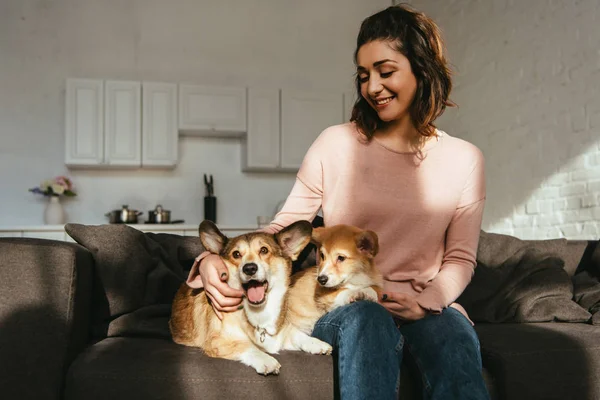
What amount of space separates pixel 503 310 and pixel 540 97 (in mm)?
2340

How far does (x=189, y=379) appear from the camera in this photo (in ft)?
5.25

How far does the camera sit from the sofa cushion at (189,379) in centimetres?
158

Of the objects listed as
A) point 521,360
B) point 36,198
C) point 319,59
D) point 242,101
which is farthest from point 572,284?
point 36,198

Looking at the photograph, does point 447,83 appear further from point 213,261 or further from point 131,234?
point 131,234

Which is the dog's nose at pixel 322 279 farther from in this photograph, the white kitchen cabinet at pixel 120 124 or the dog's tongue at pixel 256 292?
the white kitchen cabinet at pixel 120 124

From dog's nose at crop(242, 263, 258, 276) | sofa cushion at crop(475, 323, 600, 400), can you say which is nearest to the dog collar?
dog's nose at crop(242, 263, 258, 276)

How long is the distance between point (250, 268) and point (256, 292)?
0.37 feet

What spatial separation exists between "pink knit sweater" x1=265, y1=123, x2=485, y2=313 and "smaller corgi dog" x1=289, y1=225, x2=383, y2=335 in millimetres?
135

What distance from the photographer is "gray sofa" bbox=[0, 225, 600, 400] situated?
5.26ft

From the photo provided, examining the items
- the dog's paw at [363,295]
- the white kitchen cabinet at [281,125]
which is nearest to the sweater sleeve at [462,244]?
the dog's paw at [363,295]

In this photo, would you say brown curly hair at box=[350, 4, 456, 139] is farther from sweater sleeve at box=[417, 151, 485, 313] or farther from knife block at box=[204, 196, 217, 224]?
knife block at box=[204, 196, 217, 224]

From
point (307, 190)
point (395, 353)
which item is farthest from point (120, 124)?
point (395, 353)

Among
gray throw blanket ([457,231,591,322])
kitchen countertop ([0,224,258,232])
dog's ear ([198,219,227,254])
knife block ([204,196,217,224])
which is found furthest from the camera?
knife block ([204,196,217,224])

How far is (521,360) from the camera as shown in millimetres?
1795
